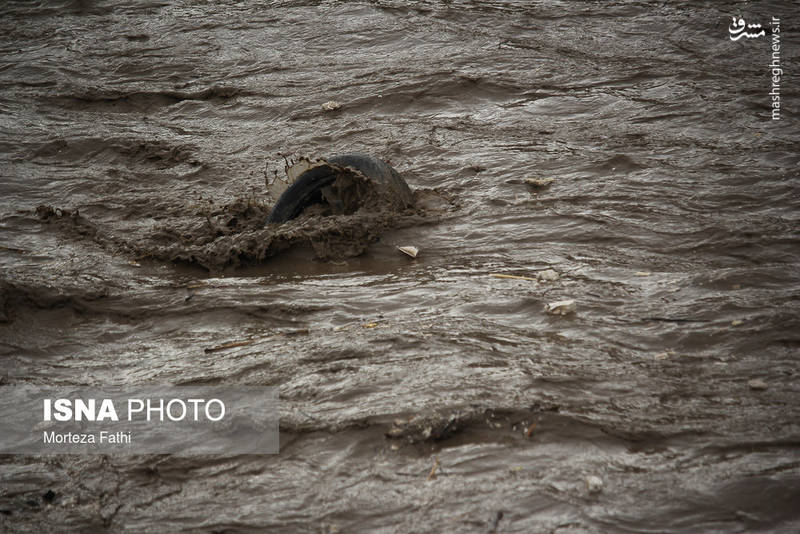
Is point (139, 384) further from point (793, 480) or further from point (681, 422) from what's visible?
point (793, 480)

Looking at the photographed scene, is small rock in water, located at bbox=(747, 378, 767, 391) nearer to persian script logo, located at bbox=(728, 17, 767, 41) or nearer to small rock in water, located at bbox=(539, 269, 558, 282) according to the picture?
small rock in water, located at bbox=(539, 269, 558, 282)

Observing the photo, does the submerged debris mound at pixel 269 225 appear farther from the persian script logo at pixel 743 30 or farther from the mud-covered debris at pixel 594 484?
the persian script logo at pixel 743 30

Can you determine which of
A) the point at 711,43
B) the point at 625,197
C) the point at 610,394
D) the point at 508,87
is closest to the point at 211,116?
the point at 508,87

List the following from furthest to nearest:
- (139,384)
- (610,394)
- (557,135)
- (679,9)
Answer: (679,9) → (557,135) → (139,384) → (610,394)

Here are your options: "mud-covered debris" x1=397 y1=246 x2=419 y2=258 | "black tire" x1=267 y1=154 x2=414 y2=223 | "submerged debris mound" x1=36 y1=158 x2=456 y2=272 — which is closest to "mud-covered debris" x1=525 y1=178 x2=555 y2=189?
"submerged debris mound" x1=36 y1=158 x2=456 y2=272

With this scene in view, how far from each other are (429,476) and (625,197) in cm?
330

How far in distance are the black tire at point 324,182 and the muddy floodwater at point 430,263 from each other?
0.17m

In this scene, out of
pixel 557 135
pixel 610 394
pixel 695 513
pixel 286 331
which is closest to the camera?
pixel 695 513

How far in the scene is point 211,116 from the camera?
312 inches

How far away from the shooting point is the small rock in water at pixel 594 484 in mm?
2594

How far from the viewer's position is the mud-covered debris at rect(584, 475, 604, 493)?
2.59 metres

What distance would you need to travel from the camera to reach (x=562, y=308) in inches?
152

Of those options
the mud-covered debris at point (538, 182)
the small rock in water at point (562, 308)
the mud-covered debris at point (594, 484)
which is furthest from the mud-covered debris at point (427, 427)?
the mud-covered debris at point (538, 182)

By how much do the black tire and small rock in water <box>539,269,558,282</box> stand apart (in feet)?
4.87
